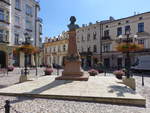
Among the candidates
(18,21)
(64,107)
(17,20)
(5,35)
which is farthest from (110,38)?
(64,107)

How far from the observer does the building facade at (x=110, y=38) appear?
120 ft

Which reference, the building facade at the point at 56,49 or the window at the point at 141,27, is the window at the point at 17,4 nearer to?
the window at the point at 141,27

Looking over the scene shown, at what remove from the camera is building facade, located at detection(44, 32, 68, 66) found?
58875mm

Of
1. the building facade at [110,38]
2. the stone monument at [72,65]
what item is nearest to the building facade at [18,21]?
the building facade at [110,38]

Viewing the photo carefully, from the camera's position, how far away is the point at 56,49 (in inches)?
2482

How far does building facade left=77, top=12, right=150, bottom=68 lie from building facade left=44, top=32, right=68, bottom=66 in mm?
6875

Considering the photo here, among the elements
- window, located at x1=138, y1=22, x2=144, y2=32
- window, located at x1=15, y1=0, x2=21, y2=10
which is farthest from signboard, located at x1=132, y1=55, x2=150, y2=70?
window, located at x1=15, y1=0, x2=21, y2=10

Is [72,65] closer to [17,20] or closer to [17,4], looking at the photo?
[17,20]

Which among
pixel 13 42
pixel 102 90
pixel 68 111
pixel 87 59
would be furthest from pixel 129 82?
pixel 87 59

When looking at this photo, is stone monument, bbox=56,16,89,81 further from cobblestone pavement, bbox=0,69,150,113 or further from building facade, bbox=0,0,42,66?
building facade, bbox=0,0,42,66

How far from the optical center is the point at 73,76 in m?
13.9

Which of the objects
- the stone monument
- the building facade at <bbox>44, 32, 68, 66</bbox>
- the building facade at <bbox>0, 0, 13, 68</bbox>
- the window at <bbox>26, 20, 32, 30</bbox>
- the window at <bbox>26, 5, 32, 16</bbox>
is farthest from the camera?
the building facade at <bbox>44, 32, 68, 66</bbox>

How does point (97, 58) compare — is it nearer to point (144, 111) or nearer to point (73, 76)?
point (73, 76)

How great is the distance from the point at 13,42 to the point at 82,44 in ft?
76.2
